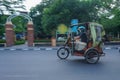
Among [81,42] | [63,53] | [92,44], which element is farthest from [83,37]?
[63,53]

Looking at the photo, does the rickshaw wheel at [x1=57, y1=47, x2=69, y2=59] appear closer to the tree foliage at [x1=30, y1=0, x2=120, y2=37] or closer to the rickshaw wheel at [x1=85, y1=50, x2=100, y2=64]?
the rickshaw wheel at [x1=85, y1=50, x2=100, y2=64]

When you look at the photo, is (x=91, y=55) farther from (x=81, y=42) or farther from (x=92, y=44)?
(x=81, y=42)

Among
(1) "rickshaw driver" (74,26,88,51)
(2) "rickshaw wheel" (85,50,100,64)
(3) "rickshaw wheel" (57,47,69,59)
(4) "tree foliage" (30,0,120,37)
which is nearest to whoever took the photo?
(2) "rickshaw wheel" (85,50,100,64)

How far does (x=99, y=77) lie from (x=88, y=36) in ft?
15.4

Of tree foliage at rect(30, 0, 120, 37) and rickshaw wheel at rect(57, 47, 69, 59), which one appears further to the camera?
tree foliage at rect(30, 0, 120, 37)

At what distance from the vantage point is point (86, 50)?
11.7 meters

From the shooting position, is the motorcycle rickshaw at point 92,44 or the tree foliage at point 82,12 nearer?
the motorcycle rickshaw at point 92,44

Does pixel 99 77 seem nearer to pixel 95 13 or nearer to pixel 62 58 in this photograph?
pixel 62 58

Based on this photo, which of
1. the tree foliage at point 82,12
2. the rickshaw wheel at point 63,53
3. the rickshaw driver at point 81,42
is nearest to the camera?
the rickshaw driver at point 81,42

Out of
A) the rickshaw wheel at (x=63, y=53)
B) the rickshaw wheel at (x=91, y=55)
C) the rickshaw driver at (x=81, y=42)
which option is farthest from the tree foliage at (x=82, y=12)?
the rickshaw wheel at (x=91, y=55)

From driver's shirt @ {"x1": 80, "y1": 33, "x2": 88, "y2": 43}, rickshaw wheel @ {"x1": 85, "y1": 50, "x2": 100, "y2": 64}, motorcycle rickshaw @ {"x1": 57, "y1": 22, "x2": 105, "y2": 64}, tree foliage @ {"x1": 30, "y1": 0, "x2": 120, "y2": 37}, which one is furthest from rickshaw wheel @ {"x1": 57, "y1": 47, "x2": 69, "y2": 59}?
tree foliage @ {"x1": 30, "y1": 0, "x2": 120, "y2": 37}

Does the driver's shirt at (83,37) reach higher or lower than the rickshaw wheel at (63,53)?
higher

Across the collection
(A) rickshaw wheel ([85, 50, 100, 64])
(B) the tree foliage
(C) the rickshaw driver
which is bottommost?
(A) rickshaw wheel ([85, 50, 100, 64])

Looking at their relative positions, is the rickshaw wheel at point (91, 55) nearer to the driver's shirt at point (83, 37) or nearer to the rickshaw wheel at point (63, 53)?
the driver's shirt at point (83, 37)
